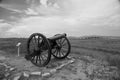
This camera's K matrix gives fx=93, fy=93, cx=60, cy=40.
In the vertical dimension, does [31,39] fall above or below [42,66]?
above

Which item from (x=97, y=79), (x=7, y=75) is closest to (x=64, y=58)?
(x=97, y=79)

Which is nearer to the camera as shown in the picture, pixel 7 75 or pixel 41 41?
pixel 7 75

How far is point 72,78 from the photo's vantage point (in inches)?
147

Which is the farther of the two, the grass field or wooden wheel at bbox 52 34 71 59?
the grass field

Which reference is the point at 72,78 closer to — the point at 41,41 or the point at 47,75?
the point at 47,75

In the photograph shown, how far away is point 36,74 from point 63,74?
3.84ft

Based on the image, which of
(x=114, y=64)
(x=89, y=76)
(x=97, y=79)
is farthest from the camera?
(x=114, y=64)

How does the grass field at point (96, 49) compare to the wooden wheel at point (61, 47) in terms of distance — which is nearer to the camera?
the wooden wheel at point (61, 47)

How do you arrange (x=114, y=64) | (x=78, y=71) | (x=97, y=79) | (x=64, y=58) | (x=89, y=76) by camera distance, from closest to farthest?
(x=97, y=79), (x=89, y=76), (x=78, y=71), (x=114, y=64), (x=64, y=58)

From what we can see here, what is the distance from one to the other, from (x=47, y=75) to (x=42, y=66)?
908mm

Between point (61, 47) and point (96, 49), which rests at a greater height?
point (61, 47)

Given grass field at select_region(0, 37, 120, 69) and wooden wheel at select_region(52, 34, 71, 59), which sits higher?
wooden wheel at select_region(52, 34, 71, 59)

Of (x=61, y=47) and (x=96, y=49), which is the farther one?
(x=96, y=49)

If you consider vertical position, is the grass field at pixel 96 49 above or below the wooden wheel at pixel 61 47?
below
